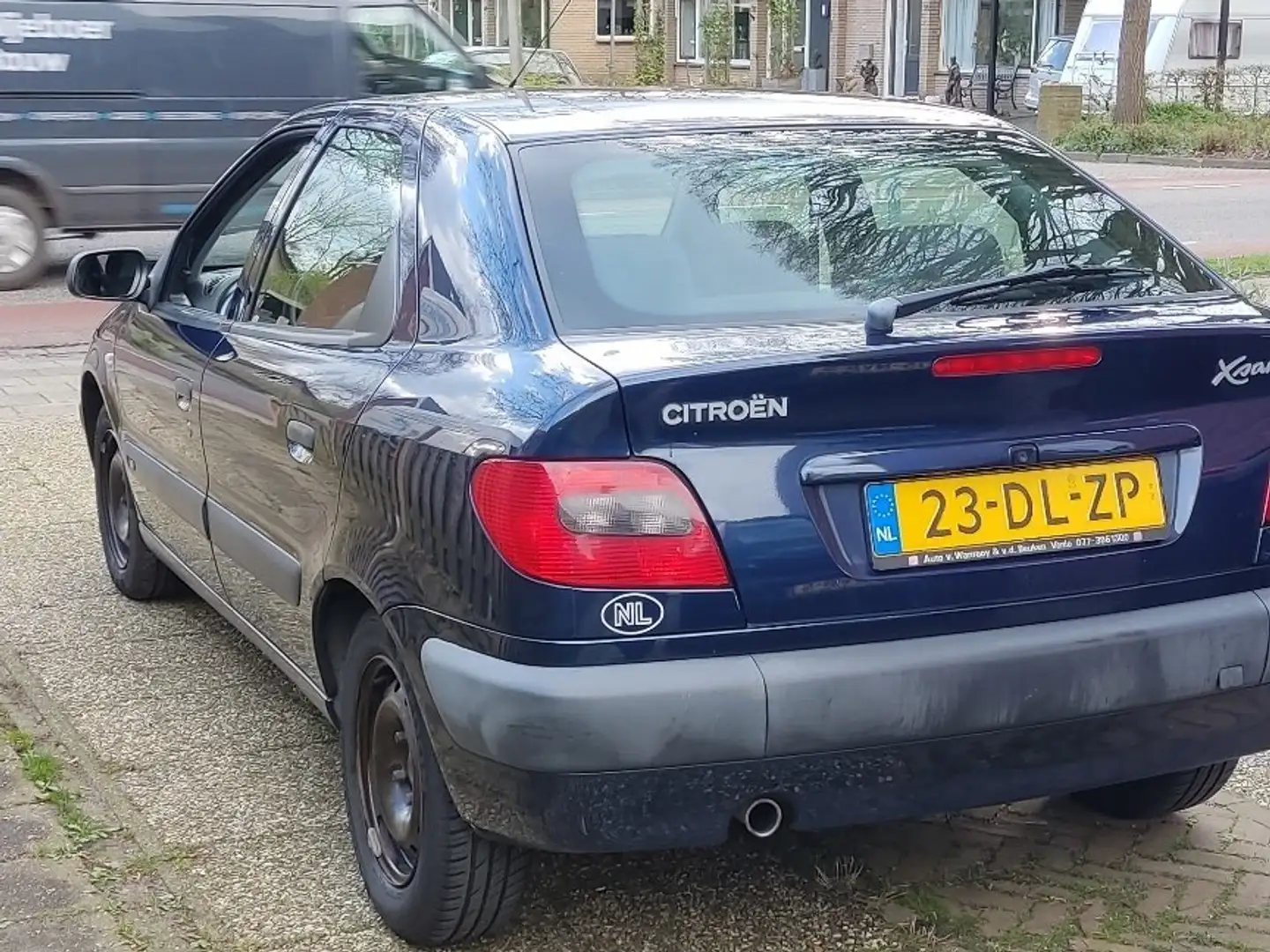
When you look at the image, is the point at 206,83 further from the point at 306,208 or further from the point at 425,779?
the point at 425,779

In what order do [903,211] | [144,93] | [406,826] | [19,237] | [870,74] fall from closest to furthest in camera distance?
1. [406,826]
2. [903,211]
3. [19,237]
4. [144,93]
5. [870,74]

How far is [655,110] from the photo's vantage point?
12.4 feet

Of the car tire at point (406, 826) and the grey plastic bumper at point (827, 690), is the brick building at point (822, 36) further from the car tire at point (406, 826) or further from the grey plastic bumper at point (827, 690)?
the grey plastic bumper at point (827, 690)

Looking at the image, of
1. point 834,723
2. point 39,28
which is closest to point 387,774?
point 834,723

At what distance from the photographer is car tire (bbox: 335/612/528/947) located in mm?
3160

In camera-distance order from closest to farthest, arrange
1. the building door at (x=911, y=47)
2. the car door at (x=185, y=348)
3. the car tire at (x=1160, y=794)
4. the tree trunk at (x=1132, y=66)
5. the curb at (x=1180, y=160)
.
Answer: the car tire at (x=1160, y=794), the car door at (x=185, y=348), the curb at (x=1180, y=160), the tree trunk at (x=1132, y=66), the building door at (x=911, y=47)

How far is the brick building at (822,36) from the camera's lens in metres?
37.2

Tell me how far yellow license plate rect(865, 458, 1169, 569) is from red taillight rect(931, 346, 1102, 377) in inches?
7.0

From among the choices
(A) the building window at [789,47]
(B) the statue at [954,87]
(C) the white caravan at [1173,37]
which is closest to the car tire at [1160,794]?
(C) the white caravan at [1173,37]

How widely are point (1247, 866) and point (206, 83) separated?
38.8 ft

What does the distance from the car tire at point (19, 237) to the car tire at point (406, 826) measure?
36.1 feet

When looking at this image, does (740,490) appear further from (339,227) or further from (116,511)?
(116,511)

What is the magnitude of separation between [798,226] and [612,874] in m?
1.43

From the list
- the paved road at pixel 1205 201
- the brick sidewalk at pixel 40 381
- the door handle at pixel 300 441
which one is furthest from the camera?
the paved road at pixel 1205 201
